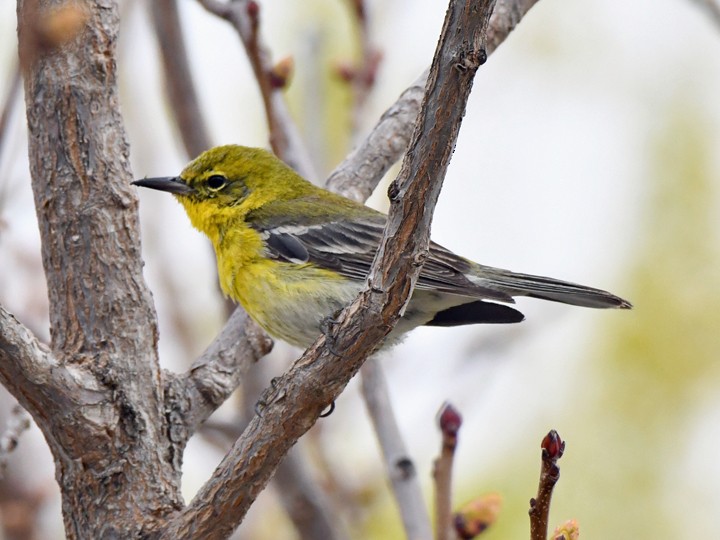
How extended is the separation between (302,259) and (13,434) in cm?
164

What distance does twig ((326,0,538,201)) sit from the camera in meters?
4.82

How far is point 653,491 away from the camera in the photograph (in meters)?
7.29

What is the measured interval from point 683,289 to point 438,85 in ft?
19.3

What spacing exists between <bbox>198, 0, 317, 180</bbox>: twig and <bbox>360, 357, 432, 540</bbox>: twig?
4.59ft

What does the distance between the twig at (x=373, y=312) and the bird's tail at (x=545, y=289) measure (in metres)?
1.52

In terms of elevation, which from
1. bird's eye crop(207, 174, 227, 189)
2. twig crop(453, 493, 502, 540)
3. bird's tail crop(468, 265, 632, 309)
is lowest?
twig crop(453, 493, 502, 540)

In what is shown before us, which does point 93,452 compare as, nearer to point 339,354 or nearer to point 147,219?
point 339,354

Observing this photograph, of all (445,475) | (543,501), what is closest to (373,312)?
(445,475)

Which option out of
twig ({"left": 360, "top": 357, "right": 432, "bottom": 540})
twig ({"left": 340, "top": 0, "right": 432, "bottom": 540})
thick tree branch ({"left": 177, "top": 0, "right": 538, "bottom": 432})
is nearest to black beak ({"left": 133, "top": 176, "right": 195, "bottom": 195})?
thick tree branch ({"left": 177, "top": 0, "right": 538, "bottom": 432})

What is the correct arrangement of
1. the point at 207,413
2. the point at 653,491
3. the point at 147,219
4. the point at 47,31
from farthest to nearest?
the point at 653,491, the point at 147,219, the point at 207,413, the point at 47,31

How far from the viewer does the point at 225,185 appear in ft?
17.4

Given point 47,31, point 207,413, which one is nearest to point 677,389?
point 207,413

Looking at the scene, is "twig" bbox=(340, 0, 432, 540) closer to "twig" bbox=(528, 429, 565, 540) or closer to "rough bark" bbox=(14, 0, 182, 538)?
"rough bark" bbox=(14, 0, 182, 538)

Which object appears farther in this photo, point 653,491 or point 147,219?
point 653,491
